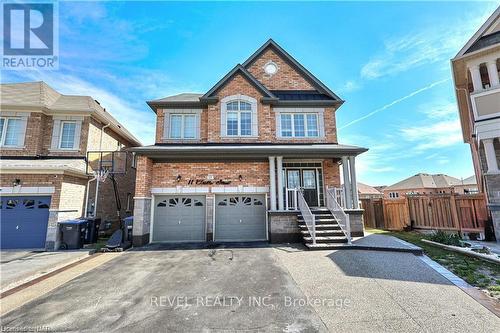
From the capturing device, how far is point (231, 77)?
12.3 metres

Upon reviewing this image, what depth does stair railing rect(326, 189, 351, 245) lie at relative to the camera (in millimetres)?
8320

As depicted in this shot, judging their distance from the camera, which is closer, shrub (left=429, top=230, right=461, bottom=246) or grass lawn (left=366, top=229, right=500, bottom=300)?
grass lawn (left=366, top=229, right=500, bottom=300)

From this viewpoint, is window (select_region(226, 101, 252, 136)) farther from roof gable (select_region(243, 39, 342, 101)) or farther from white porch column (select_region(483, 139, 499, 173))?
white porch column (select_region(483, 139, 499, 173))

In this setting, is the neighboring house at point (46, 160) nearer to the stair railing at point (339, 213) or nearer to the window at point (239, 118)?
the window at point (239, 118)

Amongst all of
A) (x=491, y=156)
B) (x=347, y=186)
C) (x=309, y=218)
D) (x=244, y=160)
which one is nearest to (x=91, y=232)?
(x=244, y=160)

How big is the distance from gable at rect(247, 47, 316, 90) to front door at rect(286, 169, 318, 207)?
5.19 meters

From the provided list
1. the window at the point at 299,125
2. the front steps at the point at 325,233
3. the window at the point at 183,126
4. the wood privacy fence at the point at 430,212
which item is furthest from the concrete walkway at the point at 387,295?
the window at the point at 183,126

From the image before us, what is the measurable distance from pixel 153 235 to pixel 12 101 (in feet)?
35.0

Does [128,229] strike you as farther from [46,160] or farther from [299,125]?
[299,125]

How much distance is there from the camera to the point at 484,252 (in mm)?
7129

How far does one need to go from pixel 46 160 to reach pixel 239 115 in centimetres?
1014

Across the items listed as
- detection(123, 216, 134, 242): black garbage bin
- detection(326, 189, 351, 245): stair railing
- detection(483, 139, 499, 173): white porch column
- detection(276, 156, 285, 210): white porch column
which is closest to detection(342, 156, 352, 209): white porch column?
detection(326, 189, 351, 245): stair railing

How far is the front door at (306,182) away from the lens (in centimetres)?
1170

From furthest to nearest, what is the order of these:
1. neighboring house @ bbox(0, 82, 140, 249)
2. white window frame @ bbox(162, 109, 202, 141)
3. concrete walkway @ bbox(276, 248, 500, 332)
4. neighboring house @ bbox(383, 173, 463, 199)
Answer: neighboring house @ bbox(383, 173, 463, 199) → white window frame @ bbox(162, 109, 202, 141) → neighboring house @ bbox(0, 82, 140, 249) → concrete walkway @ bbox(276, 248, 500, 332)
